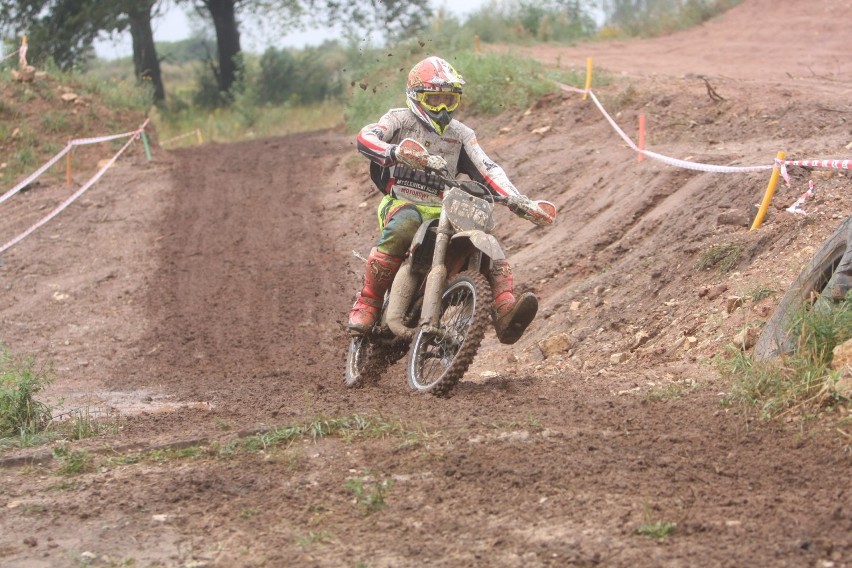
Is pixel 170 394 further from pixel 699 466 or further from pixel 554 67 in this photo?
pixel 554 67

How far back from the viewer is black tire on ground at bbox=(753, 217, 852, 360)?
5598mm

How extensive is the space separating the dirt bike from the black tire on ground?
1562 mm

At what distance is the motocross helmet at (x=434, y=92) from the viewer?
7141 millimetres

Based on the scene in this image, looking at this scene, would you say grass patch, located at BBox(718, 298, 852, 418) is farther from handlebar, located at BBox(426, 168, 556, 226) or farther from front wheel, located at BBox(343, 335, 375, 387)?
front wheel, located at BBox(343, 335, 375, 387)

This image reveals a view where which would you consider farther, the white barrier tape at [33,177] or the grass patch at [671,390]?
the white barrier tape at [33,177]

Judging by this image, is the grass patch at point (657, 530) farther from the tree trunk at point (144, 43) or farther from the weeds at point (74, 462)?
the tree trunk at point (144, 43)

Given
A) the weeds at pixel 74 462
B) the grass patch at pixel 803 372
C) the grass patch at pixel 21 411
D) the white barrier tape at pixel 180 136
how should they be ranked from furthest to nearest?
the white barrier tape at pixel 180 136 → the grass patch at pixel 21 411 → the weeds at pixel 74 462 → the grass patch at pixel 803 372

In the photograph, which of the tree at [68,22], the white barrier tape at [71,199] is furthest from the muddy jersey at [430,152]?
the tree at [68,22]

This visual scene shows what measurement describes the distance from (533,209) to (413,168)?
80 cm

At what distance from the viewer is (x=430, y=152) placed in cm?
735

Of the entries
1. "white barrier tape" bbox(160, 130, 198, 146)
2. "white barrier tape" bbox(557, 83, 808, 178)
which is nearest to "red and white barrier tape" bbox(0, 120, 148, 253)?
"white barrier tape" bbox(160, 130, 198, 146)

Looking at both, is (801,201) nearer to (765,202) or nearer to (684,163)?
(765,202)

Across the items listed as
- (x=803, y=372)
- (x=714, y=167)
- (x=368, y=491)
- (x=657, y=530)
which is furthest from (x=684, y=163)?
(x=657, y=530)

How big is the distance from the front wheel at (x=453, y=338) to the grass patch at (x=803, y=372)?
1471mm
